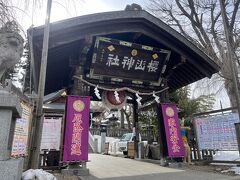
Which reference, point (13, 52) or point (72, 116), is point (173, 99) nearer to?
point (72, 116)

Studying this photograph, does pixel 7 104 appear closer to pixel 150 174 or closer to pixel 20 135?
pixel 20 135

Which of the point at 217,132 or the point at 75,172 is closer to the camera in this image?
the point at 75,172

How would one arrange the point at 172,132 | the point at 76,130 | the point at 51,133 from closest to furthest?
the point at 76,130 < the point at 51,133 < the point at 172,132

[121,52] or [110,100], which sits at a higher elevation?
[121,52]

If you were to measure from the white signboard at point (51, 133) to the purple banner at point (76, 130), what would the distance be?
1044 millimetres

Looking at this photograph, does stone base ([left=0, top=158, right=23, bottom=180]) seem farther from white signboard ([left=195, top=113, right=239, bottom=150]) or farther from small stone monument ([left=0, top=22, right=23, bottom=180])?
white signboard ([left=195, top=113, right=239, bottom=150])

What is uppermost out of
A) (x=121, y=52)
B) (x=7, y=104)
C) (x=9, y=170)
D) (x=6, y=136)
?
(x=121, y=52)

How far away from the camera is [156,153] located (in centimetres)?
1199

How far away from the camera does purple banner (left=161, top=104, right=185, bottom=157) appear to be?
9.10 m

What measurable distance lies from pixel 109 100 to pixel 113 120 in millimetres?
24435

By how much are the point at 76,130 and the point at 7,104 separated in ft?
14.7

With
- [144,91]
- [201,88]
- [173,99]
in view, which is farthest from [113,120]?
[144,91]

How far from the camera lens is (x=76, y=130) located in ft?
25.3

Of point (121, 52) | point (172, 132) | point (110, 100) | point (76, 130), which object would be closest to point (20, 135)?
point (76, 130)
